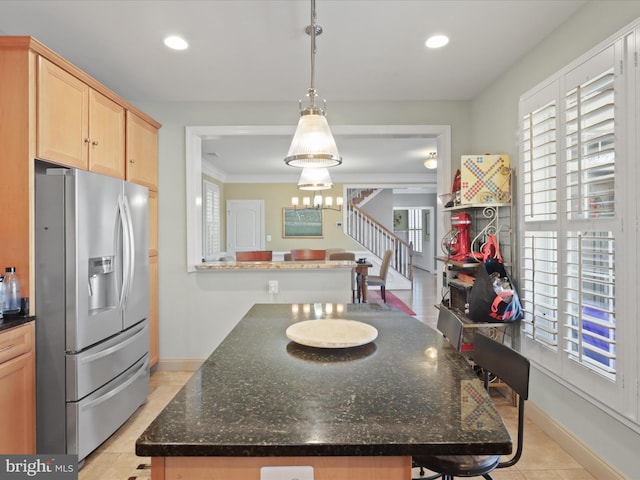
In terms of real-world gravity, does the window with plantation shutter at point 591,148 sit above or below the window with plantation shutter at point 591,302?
above

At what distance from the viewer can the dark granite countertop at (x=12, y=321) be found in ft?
5.66

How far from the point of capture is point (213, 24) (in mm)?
2178

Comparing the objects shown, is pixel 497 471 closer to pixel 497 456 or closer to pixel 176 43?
pixel 497 456

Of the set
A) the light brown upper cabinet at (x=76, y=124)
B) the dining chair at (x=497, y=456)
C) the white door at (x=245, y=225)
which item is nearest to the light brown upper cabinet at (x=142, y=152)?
the light brown upper cabinet at (x=76, y=124)

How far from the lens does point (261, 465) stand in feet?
2.70

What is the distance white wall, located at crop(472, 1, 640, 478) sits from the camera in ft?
5.93

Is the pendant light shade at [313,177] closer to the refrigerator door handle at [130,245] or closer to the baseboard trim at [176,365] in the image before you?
the refrigerator door handle at [130,245]

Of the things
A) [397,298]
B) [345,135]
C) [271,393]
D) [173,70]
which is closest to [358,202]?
[397,298]

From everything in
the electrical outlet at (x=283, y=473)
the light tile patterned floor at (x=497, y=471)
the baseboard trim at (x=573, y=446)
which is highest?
the electrical outlet at (x=283, y=473)

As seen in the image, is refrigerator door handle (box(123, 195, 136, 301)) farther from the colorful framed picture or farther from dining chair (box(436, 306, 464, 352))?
the colorful framed picture

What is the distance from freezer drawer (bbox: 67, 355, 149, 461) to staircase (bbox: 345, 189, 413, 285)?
5.96 metres

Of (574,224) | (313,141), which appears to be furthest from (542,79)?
(313,141)

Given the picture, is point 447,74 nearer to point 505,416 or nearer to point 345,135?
point 345,135

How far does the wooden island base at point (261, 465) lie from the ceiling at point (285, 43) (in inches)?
81.8
